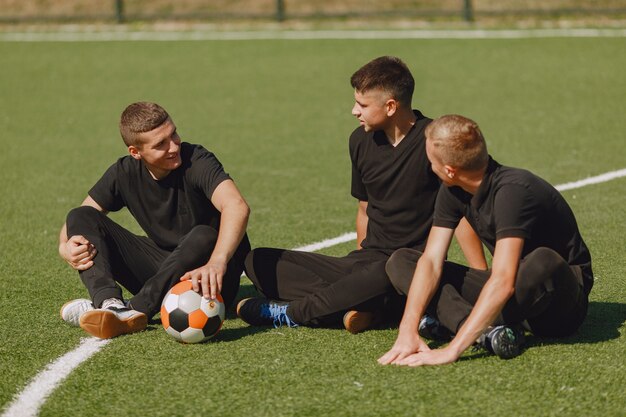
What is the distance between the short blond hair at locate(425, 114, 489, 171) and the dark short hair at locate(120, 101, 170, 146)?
6.34 feet

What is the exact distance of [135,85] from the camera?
18078 millimetres

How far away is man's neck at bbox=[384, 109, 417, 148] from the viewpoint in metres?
7.09

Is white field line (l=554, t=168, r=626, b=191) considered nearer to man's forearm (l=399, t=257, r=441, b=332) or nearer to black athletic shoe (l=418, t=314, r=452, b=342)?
black athletic shoe (l=418, t=314, r=452, b=342)

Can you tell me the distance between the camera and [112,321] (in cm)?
657

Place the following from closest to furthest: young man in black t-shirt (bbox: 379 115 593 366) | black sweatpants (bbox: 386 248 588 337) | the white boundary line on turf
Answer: young man in black t-shirt (bbox: 379 115 593 366) → black sweatpants (bbox: 386 248 588 337) → the white boundary line on turf

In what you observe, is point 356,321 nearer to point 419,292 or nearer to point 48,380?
point 419,292

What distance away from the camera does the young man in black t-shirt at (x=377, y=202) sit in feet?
23.0

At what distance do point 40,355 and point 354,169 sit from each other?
2.39 metres

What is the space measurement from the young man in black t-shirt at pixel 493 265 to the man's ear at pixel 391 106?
37.1 inches

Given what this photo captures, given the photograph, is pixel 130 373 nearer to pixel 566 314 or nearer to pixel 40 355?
pixel 40 355

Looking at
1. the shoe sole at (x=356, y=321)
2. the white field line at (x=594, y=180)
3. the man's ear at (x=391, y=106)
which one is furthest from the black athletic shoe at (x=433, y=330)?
the white field line at (x=594, y=180)

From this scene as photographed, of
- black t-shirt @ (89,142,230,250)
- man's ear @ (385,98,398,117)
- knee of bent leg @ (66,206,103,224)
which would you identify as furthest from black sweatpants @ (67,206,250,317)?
man's ear @ (385,98,398,117)

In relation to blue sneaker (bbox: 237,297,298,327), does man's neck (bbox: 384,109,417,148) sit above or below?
above

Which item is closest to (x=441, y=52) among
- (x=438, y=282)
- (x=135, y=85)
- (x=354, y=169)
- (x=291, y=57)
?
(x=291, y=57)
